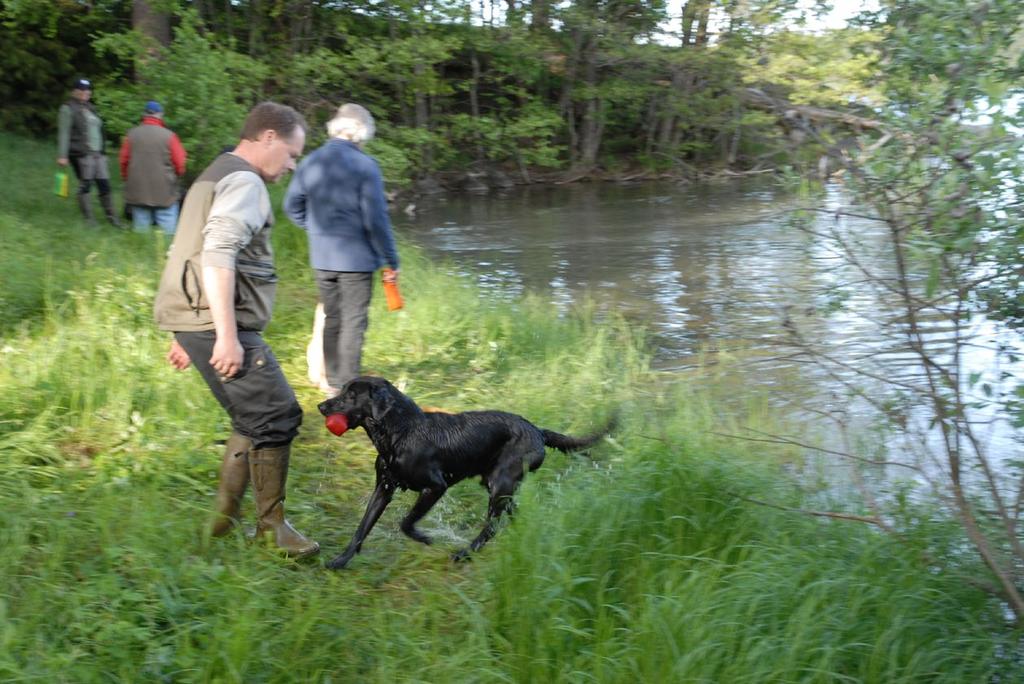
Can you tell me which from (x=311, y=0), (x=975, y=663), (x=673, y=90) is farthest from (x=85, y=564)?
(x=673, y=90)

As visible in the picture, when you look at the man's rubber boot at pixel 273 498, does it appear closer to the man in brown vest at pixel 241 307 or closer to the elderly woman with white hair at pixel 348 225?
the man in brown vest at pixel 241 307

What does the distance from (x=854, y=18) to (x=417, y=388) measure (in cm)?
384

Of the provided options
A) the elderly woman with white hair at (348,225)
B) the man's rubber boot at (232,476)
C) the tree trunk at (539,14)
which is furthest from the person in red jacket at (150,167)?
the tree trunk at (539,14)

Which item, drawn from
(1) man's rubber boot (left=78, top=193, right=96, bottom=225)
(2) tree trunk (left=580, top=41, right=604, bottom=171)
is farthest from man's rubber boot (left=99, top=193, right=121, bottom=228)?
(2) tree trunk (left=580, top=41, right=604, bottom=171)

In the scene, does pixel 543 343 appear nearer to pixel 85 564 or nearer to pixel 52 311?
pixel 52 311

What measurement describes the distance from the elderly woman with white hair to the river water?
8.40ft

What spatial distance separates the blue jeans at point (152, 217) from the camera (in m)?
11.6

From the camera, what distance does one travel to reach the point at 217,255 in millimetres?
3998

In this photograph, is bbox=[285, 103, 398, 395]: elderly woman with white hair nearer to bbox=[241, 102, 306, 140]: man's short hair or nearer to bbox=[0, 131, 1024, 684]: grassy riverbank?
bbox=[0, 131, 1024, 684]: grassy riverbank

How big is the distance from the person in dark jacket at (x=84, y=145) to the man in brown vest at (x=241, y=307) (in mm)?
9142

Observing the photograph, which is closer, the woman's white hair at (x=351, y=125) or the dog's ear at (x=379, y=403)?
the dog's ear at (x=379, y=403)

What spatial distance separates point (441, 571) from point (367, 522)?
1.35 feet

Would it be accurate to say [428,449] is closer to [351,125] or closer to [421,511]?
[421,511]

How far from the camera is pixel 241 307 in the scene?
430 centimetres
